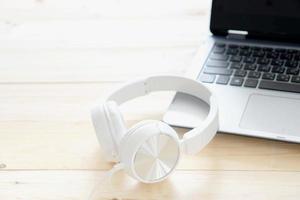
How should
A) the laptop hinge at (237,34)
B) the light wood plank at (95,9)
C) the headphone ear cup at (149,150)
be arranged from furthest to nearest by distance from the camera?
1. the light wood plank at (95,9)
2. the laptop hinge at (237,34)
3. the headphone ear cup at (149,150)

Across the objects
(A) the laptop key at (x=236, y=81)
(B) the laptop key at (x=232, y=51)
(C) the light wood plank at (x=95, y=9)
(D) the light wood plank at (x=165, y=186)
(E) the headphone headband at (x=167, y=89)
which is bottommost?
(D) the light wood plank at (x=165, y=186)

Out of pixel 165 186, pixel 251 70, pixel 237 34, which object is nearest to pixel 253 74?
pixel 251 70

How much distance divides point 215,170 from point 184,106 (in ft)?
0.34

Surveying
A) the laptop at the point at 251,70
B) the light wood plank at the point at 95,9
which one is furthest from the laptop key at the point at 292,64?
the light wood plank at the point at 95,9

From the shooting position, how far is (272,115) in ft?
1.95

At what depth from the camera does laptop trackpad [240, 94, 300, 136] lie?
22.6 inches

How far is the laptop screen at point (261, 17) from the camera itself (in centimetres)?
72

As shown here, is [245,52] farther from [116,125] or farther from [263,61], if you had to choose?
[116,125]

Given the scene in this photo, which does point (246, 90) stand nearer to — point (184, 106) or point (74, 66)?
point (184, 106)

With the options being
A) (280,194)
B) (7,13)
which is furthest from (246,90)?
(7,13)

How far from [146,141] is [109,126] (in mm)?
52

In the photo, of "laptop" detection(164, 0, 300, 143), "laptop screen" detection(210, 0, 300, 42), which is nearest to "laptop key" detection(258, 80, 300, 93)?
"laptop" detection(164, 0, 300, 143)

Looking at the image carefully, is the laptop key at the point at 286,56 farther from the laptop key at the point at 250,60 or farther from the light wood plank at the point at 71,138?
the light wood plank at the point at 71,138

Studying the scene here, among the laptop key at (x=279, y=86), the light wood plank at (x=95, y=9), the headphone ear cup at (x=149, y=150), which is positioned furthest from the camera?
the light wood plank at (x=95, y=9)
